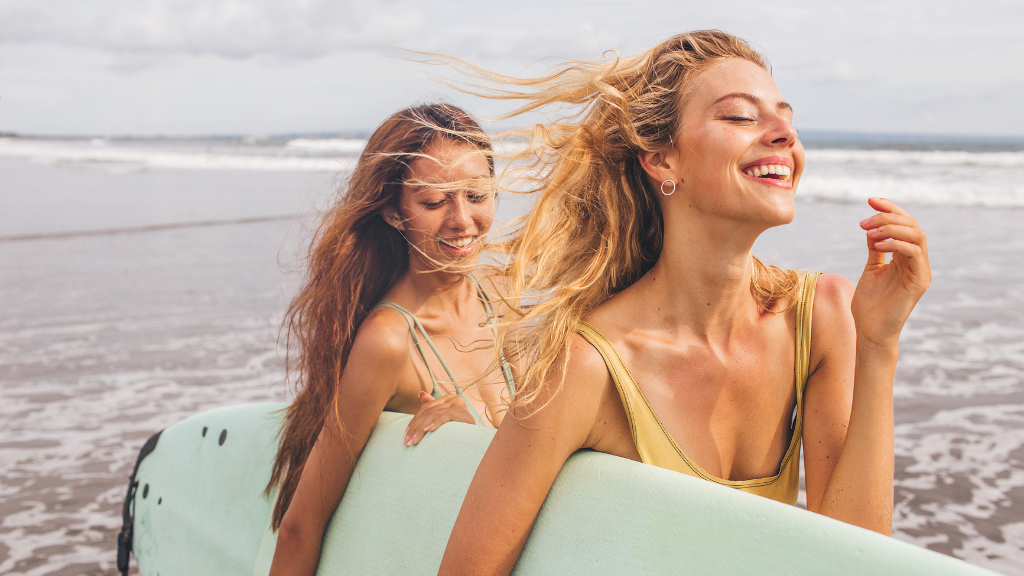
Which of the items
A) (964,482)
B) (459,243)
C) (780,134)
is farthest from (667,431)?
(964,482)

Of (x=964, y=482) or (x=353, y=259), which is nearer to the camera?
(x=353, y=259)

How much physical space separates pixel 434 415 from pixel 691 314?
922 millimetres

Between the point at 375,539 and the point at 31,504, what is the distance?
9.21ft

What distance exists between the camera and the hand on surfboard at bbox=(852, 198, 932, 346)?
5.19 ft

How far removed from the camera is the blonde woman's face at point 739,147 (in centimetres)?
163

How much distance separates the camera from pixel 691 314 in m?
1.81

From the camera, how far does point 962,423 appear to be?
15.9ft

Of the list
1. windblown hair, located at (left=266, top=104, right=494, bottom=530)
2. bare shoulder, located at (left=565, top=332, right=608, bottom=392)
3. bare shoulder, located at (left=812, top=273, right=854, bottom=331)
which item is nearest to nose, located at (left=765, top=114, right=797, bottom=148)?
bare shoulder, located at (left=812, top=273, right=854, bottom=331)

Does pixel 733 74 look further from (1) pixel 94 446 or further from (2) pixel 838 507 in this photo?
(1) pixel 94 446

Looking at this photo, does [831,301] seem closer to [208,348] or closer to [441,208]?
[441,208]

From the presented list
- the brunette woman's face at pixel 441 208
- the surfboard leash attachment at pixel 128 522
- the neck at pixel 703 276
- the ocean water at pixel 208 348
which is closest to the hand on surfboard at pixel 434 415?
the brunette woman's face at pixel 441 208

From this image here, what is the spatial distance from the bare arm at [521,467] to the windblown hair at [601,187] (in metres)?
0.11

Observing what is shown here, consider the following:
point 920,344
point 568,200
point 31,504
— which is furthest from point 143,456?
point 920,344

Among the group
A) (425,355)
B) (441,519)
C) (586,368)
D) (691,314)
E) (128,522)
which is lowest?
(128,522)
